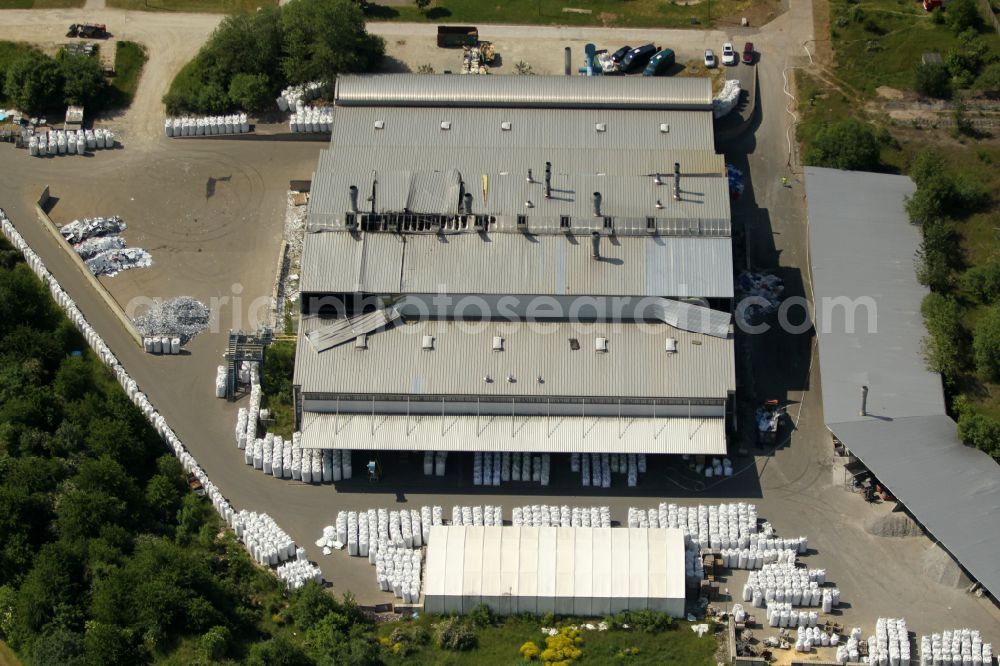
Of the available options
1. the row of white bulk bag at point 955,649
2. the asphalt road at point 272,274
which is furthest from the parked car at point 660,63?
the row of white bulk bag at point 955,649

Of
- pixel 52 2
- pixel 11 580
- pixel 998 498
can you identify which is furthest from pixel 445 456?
pixel 52 2

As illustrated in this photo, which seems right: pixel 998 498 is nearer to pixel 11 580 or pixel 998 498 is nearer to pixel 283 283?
pixel 283 283

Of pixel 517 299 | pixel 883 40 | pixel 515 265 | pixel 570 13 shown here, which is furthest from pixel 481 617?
pixel 883 40

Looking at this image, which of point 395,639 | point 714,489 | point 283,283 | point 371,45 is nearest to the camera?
point 395,639

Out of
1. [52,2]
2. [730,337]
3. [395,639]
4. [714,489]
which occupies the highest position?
[52,2]

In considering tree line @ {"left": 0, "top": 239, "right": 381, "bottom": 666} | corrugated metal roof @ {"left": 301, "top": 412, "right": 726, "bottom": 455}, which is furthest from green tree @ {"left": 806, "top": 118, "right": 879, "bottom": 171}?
tree line @ {"left": 0, "top": 239, "right": 381, "bottom": 666}

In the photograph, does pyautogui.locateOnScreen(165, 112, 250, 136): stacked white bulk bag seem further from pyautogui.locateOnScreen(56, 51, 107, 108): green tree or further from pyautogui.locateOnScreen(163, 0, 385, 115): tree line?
pyautogui.locateOnScreen(56, 51, 107, 108): green tree
